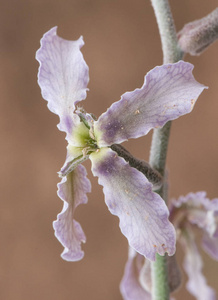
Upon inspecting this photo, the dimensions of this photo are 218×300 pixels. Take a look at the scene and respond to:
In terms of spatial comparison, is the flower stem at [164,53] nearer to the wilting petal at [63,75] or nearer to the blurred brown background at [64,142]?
the wilting petal at [63,75]

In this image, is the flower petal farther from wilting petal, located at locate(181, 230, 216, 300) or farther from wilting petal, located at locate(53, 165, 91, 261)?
wilting petal, located at locate(53, 165, 91, 261)

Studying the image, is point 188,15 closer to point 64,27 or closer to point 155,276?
point 64,27

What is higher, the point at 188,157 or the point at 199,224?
the point at 188,157

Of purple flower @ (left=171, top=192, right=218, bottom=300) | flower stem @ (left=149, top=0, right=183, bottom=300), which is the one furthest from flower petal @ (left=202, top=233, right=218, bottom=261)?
flower stem @ (left=149, top=0, right=183, bottom=300)

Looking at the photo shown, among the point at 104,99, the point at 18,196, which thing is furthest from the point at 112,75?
the point at 18,196

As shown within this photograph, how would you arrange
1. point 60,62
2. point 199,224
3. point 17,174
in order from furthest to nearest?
point 17,174
point 199,224
point 60,62

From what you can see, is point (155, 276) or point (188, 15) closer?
point (155, 276)

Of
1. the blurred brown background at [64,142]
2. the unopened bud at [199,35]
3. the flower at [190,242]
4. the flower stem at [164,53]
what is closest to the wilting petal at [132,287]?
the flower at [190,242]
